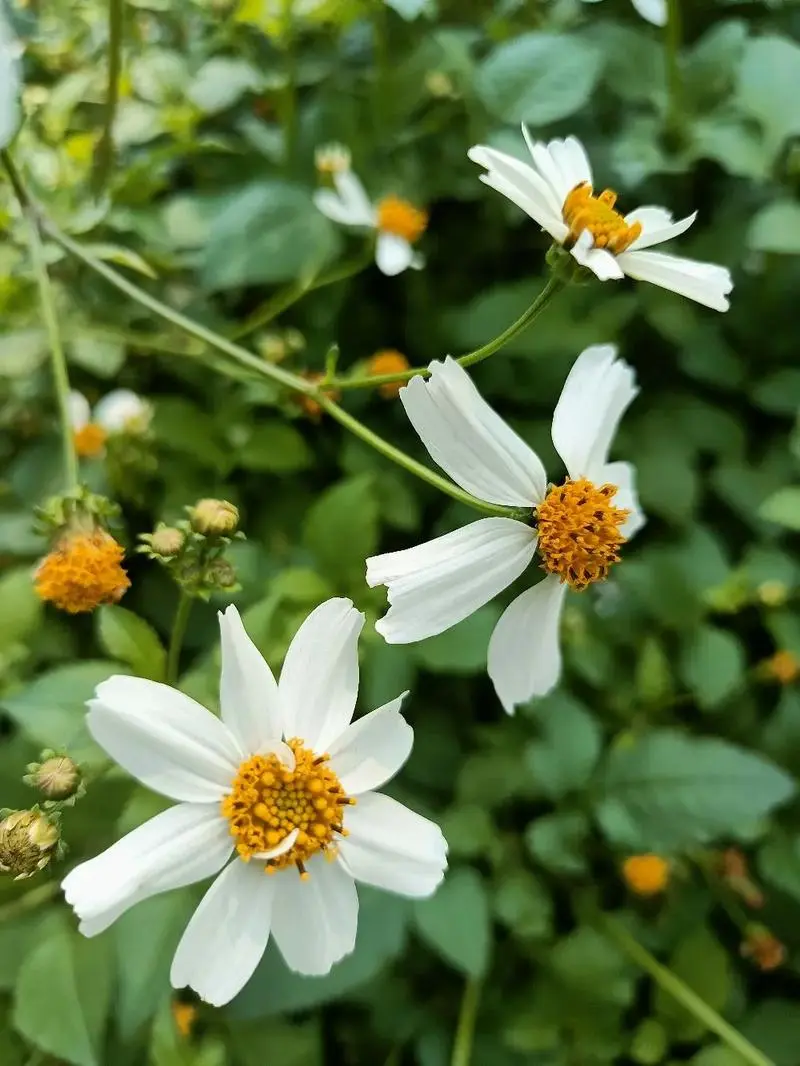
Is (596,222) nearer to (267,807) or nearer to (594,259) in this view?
(594,259)

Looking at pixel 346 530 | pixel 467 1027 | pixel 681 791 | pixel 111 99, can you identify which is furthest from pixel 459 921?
pixel 111 99

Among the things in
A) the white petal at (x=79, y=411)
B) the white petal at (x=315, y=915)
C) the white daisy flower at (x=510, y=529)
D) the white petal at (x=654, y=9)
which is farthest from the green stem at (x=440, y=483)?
the white petal at (x=654, y=9)

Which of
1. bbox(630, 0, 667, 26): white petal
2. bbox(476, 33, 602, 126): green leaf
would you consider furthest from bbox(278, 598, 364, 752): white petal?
bbox(630, 0, 667, 26): white petal

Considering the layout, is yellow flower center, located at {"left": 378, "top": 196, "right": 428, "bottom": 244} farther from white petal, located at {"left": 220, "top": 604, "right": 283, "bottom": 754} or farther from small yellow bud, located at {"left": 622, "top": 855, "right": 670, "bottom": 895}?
small yellow bud, located at {"left": 622, "top": 855, "right": 670, "bottom": 895}

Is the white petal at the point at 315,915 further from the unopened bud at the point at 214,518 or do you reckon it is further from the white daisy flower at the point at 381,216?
the white daisy flower at the point at 381,216

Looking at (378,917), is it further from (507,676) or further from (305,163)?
(305,163)
